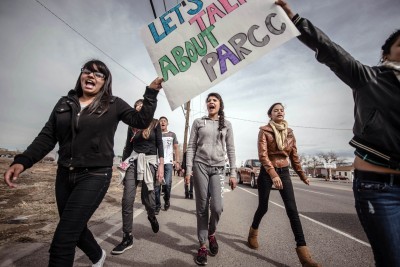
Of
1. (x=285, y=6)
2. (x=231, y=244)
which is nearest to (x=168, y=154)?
(x=231, y=244)

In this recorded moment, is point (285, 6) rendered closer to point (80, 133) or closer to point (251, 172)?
point (80, 133)

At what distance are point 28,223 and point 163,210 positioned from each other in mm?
2959

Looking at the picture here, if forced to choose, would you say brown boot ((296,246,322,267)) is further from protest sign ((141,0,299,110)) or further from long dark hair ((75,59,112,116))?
long dark hair ((75,59,112,116))

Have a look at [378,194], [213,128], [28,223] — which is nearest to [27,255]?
[28,223]

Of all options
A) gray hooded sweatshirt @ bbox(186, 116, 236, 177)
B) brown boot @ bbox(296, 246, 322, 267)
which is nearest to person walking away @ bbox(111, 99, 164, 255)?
gray hooded sweatshirt @ bbox(186, 116, 236, 177)

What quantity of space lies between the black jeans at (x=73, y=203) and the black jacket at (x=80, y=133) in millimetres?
87

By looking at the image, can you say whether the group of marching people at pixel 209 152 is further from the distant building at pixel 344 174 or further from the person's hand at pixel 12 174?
the distant building at pixel 344 174

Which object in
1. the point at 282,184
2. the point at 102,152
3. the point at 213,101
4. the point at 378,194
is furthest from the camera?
the point at 213,101

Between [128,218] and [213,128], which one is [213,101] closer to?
[213,128]

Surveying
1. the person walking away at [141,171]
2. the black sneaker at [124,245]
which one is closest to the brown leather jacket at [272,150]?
the person walking away at [141,171]

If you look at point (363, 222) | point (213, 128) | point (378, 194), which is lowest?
point (363, 222)

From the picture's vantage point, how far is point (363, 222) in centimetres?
138

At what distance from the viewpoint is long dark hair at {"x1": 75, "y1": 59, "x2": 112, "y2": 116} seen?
2066 millimetres

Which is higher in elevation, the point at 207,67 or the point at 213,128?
the point at 207,67
